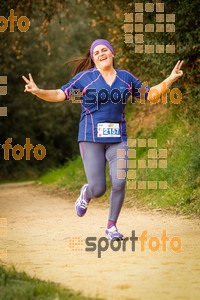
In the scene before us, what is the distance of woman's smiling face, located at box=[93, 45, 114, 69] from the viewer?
5.89 metres

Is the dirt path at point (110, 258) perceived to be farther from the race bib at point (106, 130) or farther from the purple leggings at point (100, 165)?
the race bib at point (106, 130)

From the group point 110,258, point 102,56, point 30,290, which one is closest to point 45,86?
point 102,56

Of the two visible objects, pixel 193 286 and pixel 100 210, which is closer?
pixel 193 286

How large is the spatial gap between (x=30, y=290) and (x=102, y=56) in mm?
3220

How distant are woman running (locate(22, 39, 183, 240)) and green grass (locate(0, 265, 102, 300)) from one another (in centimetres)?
201

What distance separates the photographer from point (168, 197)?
350 inches

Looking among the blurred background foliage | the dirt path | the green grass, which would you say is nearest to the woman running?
the dirt path

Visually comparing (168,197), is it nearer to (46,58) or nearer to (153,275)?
(153,275)

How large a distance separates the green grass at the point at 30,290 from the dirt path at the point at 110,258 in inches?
6.6

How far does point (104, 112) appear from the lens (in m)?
5.69

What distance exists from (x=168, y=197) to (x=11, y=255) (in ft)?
13.9

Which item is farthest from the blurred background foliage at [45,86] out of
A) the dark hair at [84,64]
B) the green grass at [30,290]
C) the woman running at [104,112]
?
the green grass at [30,290]

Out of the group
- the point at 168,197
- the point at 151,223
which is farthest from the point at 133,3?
the point at 151,223

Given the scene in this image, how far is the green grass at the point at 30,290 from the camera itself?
342 centimetres
